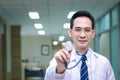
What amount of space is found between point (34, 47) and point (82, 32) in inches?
632

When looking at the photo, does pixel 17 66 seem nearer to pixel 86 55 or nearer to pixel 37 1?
pixel 37 1

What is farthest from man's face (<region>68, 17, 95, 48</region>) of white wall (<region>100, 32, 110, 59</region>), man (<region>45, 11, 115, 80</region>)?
white wall (<region>100, 32, 110, 59</region>)

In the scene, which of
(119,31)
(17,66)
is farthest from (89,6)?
(17,66)

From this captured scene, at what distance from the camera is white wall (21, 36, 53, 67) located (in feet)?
56.8

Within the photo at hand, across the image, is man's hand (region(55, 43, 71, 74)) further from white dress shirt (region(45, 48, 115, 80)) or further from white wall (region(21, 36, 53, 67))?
white wall (region(21, 36, 53, 67))

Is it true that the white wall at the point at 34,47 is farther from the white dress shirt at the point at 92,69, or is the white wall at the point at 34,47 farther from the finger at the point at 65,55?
the finger at the point at 65,55

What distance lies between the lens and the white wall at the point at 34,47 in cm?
1731

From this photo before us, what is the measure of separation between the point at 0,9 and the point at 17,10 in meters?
0.49

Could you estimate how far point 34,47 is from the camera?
57.1 feet

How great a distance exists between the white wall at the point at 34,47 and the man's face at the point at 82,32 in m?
15.8

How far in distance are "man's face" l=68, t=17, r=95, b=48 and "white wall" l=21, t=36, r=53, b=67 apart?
15848 mm

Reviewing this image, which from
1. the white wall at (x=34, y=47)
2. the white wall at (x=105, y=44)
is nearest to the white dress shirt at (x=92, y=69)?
the white wall at (x=105, y=44)

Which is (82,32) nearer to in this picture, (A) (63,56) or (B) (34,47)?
(A) (63,56)

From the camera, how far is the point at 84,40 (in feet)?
4.66
